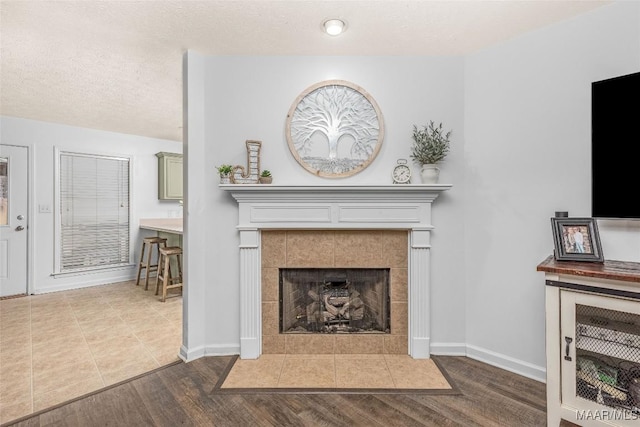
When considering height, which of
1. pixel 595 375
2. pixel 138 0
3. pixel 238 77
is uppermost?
pixel 138 0

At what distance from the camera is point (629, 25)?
5.61ft

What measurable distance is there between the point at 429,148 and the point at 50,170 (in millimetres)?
4845

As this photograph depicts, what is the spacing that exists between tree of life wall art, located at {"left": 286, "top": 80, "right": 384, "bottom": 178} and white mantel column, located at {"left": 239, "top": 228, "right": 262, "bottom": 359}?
716 millimetres

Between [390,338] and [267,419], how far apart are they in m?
1.10

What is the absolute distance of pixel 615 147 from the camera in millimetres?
1623

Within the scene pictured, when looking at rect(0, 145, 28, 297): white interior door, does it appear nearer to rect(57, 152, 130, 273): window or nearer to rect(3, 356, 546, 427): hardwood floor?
rect(57, 152, 130, 273): window

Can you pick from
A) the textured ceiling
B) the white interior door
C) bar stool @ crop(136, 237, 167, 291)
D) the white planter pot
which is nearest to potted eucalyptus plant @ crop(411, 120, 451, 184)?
the white planter pot

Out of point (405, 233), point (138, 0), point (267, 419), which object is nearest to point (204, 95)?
point (138, 0)

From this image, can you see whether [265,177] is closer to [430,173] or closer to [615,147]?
[430,173]

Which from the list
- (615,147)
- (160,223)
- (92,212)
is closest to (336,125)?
(615,147)

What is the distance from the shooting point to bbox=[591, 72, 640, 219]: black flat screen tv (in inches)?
61.7

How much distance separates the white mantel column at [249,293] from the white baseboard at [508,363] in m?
1.66

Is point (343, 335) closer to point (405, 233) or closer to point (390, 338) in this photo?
point (390, 338)

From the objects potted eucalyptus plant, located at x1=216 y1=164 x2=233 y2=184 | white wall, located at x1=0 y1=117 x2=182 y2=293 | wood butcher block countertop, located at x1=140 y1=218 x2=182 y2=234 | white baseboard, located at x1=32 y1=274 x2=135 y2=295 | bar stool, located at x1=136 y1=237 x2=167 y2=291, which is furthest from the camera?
wood butcher block countertop, located at x1=140 y1=218 x2=182 y2=234
